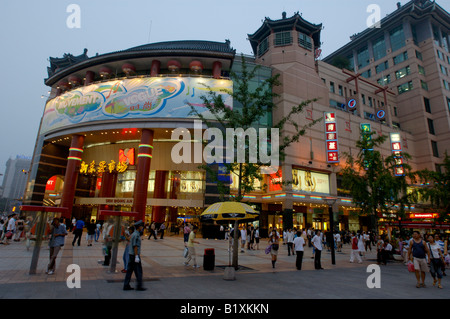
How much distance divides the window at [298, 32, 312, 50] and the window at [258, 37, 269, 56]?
198 inches

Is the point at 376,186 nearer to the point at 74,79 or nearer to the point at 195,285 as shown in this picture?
the point at 195,285

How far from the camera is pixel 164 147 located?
120 ft

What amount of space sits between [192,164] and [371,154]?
73.6ft

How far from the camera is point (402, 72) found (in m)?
54.1

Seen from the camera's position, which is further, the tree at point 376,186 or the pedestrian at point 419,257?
the tree at point 376,186

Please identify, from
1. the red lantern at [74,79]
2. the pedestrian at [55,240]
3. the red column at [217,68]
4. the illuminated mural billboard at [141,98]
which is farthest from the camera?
the red lantern at [74,79]

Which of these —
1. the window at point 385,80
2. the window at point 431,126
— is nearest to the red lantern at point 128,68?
the window at point 385,80

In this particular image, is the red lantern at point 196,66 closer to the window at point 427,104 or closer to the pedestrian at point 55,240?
the pedestrian at point 55,240

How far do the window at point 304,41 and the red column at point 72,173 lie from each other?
35355 mm

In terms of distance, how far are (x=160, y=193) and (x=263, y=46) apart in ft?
94.3

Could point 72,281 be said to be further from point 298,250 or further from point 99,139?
point 99,139

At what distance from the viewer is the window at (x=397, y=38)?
183 feet

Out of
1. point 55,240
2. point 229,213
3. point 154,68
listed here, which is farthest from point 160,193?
point 229,213
